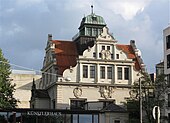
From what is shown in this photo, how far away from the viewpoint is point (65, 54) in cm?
8144

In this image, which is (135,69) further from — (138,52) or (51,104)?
(51,104)

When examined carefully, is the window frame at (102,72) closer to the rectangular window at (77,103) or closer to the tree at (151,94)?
the rectangular window at (77,103)

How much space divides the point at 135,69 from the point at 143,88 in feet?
48.8

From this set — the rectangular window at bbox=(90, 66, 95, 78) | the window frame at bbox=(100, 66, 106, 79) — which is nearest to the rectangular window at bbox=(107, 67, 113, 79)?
the window frame at bbox=(100, 66, 106, 79)

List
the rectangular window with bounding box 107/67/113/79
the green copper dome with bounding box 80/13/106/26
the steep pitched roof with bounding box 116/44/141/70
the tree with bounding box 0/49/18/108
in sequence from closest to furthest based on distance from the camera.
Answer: the tree with bounding box 0/49/18/108 → the rectangular window with bounding box 107/67/113/79 → the steep pitched roof with bounding box 116/44/141/70 → the green copper dome with bounding box 80/13/106/26

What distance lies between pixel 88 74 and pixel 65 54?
Answer: 21.3 ft

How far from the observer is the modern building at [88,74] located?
76125 mm

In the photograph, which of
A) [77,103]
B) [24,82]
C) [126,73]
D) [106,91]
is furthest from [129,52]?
[24,82]

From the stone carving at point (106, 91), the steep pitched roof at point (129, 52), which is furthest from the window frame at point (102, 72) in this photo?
the steep pitched roof at point (129, 52)

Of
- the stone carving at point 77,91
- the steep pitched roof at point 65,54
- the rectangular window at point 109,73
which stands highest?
the steep pitched roof at point 65,54

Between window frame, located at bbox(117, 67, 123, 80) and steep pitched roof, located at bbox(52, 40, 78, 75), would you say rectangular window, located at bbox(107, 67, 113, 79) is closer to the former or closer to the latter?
window frame, located at bbox(117, 67, 123, 80)

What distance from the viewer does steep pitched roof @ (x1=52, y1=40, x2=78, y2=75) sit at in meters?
79.5

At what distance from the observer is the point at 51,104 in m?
79.6

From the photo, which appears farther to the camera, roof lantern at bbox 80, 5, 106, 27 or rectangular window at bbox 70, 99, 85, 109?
roof lantern at bbox 80, 5, 106, 27
